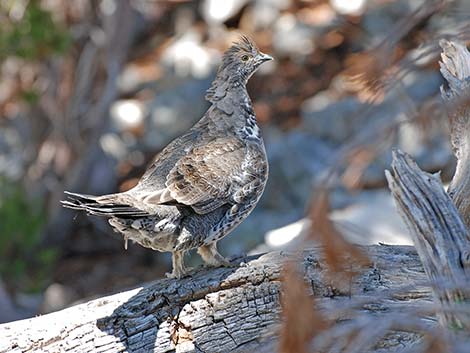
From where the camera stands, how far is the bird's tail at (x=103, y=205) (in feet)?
16.0

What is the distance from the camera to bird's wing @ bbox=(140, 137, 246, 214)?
550 centimetres

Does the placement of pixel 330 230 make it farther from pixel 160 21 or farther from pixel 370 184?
pixel 160 21

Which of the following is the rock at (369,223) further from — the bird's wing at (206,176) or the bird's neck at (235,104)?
the bird's wing at (206,176)

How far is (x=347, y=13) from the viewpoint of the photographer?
12453 millimetres

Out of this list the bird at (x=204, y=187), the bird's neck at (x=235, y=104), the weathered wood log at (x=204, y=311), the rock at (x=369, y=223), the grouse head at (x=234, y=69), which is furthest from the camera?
the rock at (x=369, y=223)

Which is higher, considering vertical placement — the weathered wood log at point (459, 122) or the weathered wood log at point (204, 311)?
the weathered wood log at point (459, 122)

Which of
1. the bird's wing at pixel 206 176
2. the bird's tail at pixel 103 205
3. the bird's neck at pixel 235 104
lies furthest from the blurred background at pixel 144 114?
the bird's tail at pixel 103 205

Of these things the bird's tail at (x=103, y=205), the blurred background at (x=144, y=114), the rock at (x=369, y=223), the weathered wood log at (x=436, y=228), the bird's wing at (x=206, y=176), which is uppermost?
the blurred background at (x=144, y=114)

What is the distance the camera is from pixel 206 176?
5.66 m

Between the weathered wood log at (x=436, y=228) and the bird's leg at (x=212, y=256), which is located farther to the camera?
the bird's leg at (x=212, y=256)

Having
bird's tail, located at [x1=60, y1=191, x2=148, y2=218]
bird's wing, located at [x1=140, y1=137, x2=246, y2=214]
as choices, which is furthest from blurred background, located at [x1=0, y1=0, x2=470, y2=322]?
bird's tail, located at [x1=60, y1=191, x2=148, y2=218]

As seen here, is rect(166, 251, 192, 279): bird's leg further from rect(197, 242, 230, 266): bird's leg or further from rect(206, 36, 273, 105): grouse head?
rect(206, 36, 273, 105): grouse head

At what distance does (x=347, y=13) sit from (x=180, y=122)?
276 centimetres

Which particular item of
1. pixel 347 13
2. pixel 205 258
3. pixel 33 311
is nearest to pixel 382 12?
pixel 347 13
